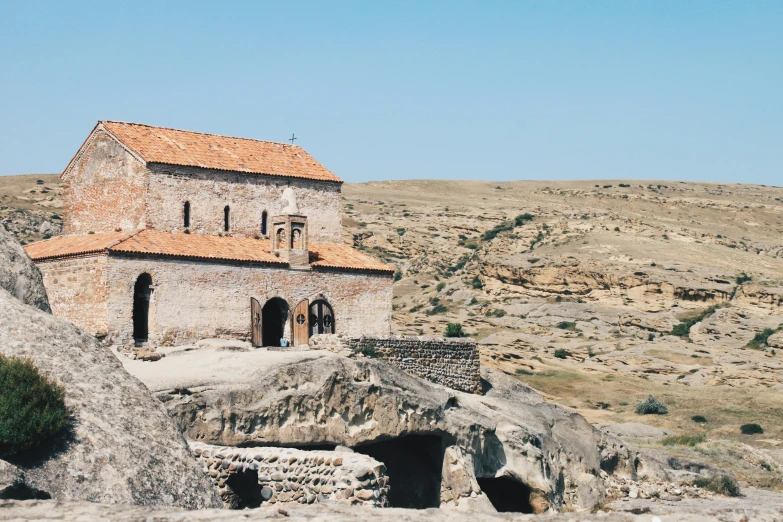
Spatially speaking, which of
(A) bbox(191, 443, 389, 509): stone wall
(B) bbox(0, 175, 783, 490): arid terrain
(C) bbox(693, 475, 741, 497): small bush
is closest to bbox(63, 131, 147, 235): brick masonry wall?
(A) bbox(191, 443, 389, 509): stone wall

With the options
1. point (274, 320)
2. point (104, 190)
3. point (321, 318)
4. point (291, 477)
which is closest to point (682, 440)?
point (321, 318)

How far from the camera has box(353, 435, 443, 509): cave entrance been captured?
26.2 metres

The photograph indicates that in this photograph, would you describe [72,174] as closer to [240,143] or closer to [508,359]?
[240,143]

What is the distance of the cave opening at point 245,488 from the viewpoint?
19050 mm

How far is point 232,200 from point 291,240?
7.69 feet

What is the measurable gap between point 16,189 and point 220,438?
5760 centimetres

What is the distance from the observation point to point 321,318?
32906mm

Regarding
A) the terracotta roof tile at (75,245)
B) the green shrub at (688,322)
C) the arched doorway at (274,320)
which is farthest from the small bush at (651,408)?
the terracotta roof tile at (75,245)

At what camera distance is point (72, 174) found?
33.9 metres

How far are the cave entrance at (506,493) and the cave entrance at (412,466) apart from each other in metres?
2.32

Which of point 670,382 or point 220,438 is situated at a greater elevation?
point 220,438

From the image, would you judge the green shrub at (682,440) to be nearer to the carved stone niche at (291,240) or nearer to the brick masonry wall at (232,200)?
the brick masonry wall at (232,200)

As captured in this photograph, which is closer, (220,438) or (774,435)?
(220,438)

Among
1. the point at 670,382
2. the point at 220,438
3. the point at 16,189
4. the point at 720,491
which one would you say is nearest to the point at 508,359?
the point at 670,382
